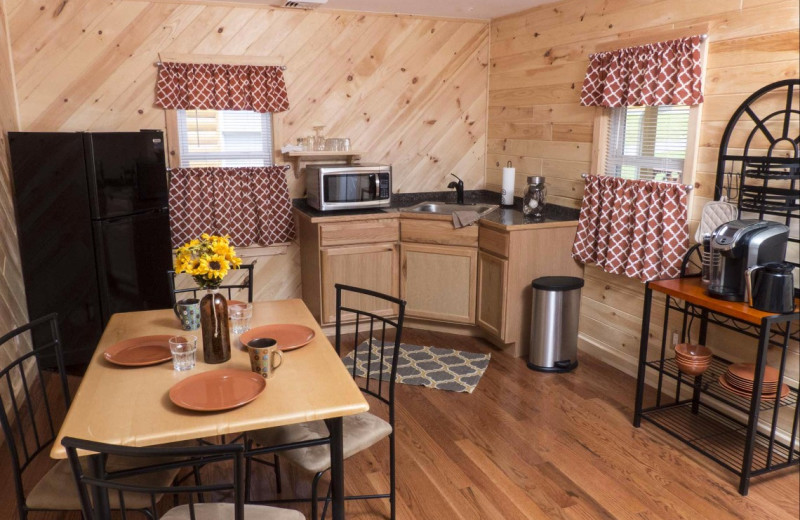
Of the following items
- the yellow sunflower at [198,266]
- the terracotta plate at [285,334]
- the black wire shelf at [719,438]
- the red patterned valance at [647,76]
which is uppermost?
the red patterned valance at [647,76]

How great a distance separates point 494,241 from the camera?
154 inches

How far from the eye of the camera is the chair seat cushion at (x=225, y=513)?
1.68 m

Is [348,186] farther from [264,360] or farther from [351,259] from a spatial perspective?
[264,360]

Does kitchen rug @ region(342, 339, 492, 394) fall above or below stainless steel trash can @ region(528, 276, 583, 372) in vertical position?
below

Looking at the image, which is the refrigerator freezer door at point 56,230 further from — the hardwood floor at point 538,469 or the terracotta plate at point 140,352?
the terracotta plate at point 140,352

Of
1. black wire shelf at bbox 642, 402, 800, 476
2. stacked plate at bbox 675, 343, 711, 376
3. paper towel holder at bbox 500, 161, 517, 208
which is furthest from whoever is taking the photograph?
paper towel holder at bbox 500, 161, 517, 208

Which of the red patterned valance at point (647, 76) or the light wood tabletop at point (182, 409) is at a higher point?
the red patterned valance at point (647, 76)

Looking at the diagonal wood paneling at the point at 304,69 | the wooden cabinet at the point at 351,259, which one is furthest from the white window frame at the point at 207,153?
the wooden cabinet at the point at 351,259

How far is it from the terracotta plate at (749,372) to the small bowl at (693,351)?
0.48 ft

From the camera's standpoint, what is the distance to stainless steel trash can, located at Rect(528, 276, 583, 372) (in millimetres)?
3674

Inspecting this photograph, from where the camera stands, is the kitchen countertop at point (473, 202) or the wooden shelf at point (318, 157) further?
the wooden shelf at point (318, 157)

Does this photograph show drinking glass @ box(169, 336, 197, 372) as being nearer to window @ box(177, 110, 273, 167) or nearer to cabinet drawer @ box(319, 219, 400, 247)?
cabinet drawer @ box(319, 219, 400, 247)

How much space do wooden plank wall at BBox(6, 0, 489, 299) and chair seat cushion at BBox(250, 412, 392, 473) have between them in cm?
247

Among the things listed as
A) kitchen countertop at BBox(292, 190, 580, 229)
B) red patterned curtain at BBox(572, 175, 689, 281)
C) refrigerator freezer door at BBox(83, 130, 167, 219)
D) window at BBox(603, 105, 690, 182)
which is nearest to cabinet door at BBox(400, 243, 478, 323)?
kitchen countertop at BBox(292, 190, 580, 229)
